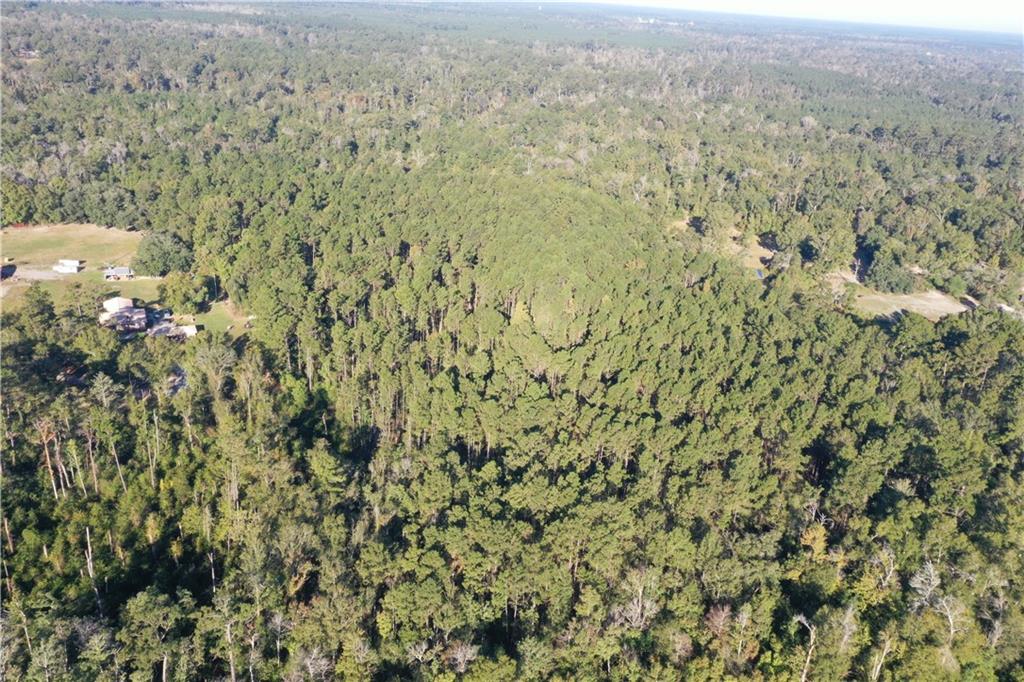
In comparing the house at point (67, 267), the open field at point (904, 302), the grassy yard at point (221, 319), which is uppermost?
the house at point (67, 267)

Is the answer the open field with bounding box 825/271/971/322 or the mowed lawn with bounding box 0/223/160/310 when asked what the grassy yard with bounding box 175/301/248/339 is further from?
the open field with bounding box 825/271/971/322

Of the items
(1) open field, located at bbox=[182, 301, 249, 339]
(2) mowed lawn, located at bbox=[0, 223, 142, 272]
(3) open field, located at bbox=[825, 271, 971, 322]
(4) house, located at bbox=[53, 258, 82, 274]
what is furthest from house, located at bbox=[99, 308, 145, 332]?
(3) open field, located at bbox=[825, 271, 971, 322]

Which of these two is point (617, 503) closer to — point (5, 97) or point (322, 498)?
point (322, 498)

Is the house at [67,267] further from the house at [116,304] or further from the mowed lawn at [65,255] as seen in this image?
the house at [116,304]

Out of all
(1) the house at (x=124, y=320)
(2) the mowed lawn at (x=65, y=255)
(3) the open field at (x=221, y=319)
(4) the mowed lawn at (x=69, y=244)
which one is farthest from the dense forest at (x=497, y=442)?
(2) the mowed lawn at (x=65, y=255)

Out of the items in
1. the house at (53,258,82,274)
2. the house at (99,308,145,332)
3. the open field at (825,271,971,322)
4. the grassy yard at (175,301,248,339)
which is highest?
the house at (53,258,82,274)

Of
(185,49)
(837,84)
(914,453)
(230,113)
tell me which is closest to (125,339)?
(914,453)

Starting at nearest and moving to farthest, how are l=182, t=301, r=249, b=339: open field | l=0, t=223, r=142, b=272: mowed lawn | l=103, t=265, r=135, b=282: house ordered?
l=182, t=301, r=249, b=339: open field → l=103, t=265, r=135, b=282: house → l=0, t=223, r=142, b=272: mowed lawn

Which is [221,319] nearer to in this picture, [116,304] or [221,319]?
[221,319]
